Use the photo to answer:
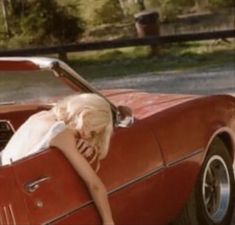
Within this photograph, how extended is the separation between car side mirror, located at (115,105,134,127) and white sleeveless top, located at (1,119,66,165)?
484 mm

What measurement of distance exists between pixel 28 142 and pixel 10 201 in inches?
21.9

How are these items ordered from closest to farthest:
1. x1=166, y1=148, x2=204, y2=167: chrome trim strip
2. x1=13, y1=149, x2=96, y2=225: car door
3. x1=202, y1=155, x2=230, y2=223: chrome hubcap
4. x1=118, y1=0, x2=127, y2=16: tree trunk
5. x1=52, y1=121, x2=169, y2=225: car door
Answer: x1=13, y1=149, x2=96, y2=225: car door, x1=52, y1=121, x2=169, y2=225: car door, x1=166, y1=148, x2=204, y2=167: chrome trim strip, x1=202, y1=155, x2=230, y2=223: chrome hubcap, x1=118, y1=0, x2=127, y2=16: tree trunk

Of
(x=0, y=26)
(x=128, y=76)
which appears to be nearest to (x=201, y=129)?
(x=128, y=76)

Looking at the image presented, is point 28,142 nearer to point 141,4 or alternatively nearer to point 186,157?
point 186,157

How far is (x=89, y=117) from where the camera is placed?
11.3ft

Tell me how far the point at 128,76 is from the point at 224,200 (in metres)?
9.72

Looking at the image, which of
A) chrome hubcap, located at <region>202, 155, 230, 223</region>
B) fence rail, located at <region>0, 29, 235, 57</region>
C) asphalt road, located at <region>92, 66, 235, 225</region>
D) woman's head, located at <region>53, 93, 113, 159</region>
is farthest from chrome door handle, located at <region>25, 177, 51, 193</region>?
fence rail, located at <region>0, 29, 235, 57</region>

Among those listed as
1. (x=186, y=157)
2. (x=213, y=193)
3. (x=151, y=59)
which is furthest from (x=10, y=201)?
(x=151, y=59)

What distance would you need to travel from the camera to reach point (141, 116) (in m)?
4.27

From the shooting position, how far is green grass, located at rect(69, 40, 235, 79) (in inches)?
601

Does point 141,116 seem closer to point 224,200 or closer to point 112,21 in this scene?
point 224,200

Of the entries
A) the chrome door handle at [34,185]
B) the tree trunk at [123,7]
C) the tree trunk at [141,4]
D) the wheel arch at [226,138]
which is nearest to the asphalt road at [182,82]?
the wheel arch at [226,138]

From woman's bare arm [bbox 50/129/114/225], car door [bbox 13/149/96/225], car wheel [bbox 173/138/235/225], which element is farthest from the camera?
car wheel [bbox 173/138/235/225]

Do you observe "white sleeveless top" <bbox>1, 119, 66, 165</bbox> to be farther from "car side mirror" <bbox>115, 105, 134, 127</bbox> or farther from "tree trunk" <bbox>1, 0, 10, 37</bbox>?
"tree trunk" <bbox>1, 0, 10, 37</bbox>
